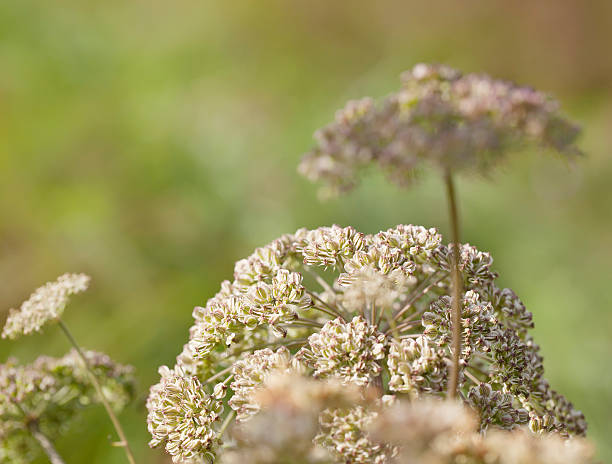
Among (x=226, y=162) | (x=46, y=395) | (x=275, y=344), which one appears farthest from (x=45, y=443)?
(x=226, y=162)

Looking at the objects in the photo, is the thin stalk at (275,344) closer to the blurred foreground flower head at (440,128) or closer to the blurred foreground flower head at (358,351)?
the blurred foreground flower head at (358,351)

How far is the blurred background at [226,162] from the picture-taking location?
2.39m

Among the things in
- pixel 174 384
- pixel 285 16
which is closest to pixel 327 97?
pixel 285 16

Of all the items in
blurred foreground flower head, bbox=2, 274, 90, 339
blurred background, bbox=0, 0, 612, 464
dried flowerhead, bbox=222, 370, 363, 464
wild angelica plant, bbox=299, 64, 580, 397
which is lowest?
dried flowerhead, bbox=222, 370, 363, 464

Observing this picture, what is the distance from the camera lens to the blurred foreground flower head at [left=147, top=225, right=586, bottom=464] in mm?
635

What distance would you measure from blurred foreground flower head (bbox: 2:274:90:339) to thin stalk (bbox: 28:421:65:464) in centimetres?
17

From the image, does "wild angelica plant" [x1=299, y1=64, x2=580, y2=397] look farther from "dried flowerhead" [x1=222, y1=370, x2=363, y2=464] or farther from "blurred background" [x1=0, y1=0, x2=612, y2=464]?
"blurred background" [x1=0, y1=0, x2=612, y2=464]

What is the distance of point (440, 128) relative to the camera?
0.54 metres

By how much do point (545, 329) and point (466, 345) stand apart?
6.47ft

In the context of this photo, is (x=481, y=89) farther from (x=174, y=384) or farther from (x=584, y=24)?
(x=584, y=24)

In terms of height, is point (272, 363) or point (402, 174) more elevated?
point (402, 174)

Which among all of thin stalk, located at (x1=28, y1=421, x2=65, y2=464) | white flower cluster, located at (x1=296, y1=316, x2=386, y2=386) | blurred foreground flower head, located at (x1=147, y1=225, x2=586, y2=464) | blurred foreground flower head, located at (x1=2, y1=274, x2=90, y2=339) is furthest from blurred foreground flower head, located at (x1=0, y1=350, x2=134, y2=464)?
white flower cluster, located at (x1=296, y1=316, x2=386, y2=386)

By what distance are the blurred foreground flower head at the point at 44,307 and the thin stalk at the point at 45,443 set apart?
17cm

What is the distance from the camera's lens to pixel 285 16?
428 cm
